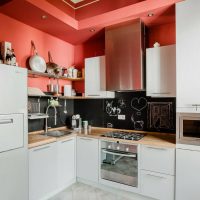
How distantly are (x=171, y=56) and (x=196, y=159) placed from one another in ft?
4.16

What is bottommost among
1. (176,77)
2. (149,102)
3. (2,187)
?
(2,187)

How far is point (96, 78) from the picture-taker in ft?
9.50

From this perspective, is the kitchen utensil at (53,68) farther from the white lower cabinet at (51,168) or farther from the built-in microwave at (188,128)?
the built-in microwave at (188,128)

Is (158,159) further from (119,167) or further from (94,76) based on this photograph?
(94,76)

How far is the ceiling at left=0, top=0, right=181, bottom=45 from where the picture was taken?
2.13m

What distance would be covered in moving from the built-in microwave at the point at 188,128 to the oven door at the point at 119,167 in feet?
2.11

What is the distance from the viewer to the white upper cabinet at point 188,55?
192cm

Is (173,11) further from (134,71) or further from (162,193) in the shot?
(162,193)

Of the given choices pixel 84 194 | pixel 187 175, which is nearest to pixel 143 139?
pixel 187 175

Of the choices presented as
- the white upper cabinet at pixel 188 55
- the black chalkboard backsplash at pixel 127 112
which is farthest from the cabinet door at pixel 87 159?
the white upper cabinet at pixel 188 55

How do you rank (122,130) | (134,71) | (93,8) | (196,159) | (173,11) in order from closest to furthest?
(196,159) < (173,11) < (134,71) < (93,8) < (122,130)

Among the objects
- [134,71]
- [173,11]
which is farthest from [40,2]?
[173,11]

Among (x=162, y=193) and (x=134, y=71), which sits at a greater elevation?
(x=134, y=71)

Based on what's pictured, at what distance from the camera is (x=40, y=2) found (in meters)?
2.12
